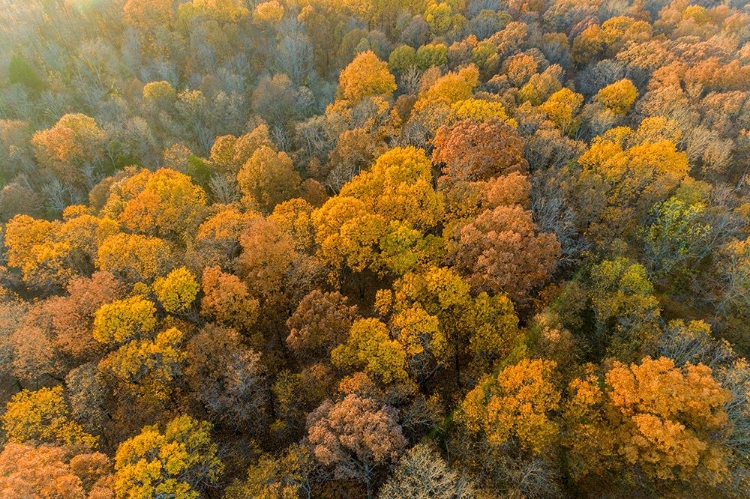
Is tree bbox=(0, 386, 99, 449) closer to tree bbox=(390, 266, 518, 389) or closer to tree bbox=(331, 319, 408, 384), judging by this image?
tree bbox=(331, 319, 408, 384)

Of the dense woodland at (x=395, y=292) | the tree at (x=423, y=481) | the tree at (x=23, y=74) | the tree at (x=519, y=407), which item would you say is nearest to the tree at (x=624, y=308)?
the dense woodland at (x=395, y=292)

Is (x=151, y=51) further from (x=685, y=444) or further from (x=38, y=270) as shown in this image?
(x=685, y=444)

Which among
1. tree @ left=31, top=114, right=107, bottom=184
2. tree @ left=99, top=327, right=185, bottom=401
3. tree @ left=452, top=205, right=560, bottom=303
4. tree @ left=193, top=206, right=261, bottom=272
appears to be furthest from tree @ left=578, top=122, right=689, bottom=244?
tree @ left=31, top=114, right=107, bottom=184

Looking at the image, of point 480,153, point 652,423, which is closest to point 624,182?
point 480,153

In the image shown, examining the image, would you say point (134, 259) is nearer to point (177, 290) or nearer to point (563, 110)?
point (177, 290)

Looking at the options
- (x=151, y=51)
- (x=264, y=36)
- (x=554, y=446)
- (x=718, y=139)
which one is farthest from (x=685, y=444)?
(x=151, y=51)
